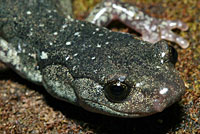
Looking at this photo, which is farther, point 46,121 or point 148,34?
point 148,34

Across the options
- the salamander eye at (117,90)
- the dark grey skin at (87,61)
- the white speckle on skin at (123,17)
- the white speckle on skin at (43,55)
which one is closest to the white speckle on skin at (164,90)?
the dark grey skin at (87,61)

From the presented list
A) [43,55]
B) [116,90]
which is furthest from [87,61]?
[43,55]

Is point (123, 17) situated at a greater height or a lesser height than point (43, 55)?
lesser

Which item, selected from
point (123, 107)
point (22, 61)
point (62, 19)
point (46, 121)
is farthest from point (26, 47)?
point (123, 107)

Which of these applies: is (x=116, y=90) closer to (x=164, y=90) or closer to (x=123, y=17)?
(x=164, y=90)

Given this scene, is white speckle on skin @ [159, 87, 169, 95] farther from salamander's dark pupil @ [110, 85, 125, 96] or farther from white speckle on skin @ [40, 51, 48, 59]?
white speckle on skin @ [40, 51, 48, 59]

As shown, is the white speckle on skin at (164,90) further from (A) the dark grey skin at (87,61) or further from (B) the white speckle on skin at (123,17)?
(B) the white speckle on skin at (123,17)

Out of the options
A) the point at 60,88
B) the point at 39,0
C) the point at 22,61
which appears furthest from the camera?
the point at 39,0

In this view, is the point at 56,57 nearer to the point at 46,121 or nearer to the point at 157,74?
the point at 46,121
